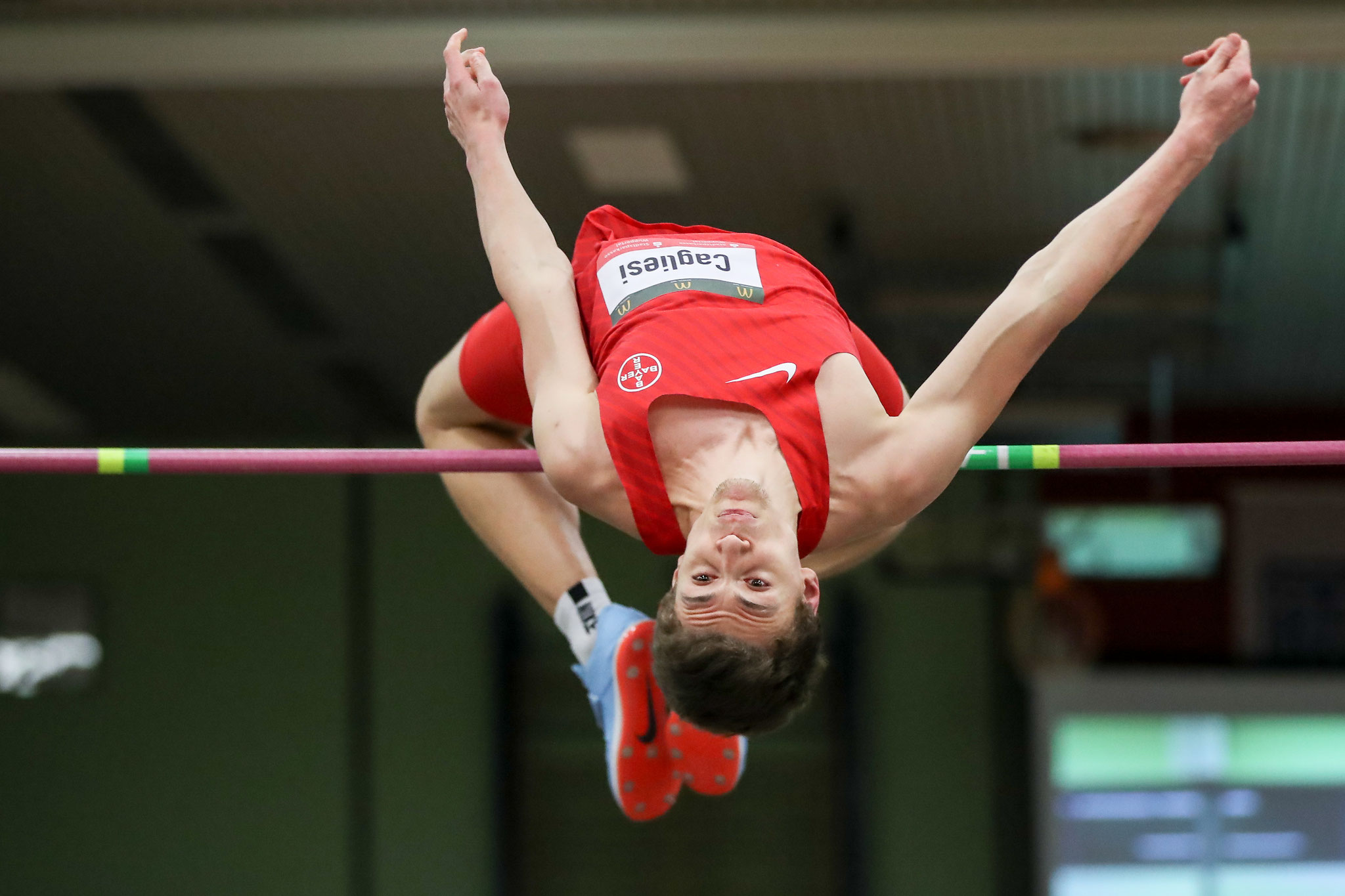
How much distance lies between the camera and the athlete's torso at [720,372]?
2.07 m

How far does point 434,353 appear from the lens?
22.5 feet

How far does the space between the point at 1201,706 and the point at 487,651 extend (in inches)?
127

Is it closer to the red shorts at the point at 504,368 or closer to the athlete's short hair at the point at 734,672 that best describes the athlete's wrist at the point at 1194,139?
the red shorts at the point at 504,368

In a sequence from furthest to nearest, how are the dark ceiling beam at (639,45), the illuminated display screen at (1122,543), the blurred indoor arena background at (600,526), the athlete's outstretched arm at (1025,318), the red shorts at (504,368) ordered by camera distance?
the illuminated display screen at (1122,543) → the blurred indoor arena background at (600,526) → the dark ceiling beam at (639,45) → the red shorts at (504,368) → the athlete's outstretched arm at (1025,318)

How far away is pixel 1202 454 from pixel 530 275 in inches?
41.4

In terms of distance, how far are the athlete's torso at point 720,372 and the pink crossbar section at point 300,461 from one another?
25 cm

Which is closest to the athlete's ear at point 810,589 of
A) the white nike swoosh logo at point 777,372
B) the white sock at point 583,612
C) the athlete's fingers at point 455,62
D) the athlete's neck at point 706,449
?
the athlete's neck at point 706,449

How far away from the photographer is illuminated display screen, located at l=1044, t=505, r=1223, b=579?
7145mm

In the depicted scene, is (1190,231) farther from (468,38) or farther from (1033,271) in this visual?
(1033,271)

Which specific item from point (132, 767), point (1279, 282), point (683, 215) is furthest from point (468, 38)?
point (132, 767)

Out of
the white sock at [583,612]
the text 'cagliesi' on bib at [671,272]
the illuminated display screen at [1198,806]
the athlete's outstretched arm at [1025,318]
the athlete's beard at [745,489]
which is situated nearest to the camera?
→ the athlete's beard at [745,489]

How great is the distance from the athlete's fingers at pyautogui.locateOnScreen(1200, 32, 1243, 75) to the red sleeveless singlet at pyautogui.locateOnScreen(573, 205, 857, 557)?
0.62 m

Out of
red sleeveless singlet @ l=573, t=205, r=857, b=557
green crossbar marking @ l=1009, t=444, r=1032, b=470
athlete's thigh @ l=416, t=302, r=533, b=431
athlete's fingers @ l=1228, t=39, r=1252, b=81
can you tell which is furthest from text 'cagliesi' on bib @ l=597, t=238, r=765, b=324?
athlete's fingers @ l=1228, t=39, r=1252, b=81

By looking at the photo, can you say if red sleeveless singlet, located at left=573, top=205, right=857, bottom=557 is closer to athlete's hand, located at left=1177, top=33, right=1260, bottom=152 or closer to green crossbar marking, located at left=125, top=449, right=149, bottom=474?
athlete's hand, located at left=1177, top=33, right=1260, bottom=152
